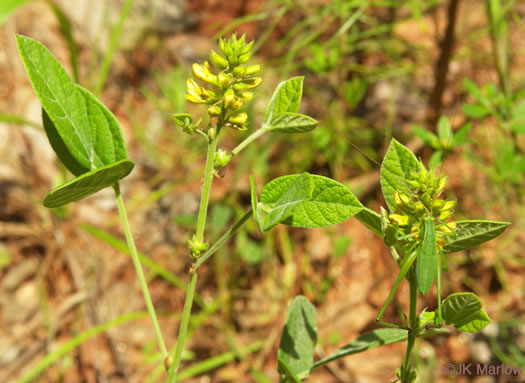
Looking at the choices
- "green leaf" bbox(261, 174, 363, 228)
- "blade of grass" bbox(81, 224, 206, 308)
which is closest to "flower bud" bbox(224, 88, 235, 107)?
"green leaf" bbox(261, 174, 363, 228)

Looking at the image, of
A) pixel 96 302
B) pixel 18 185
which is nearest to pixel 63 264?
pixel 96 302

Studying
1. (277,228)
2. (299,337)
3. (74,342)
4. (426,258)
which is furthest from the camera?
(277,228)

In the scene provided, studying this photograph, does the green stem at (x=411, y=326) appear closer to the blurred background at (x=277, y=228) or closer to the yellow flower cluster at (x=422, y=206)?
the yellow flower cluster at (x=422, y=206)

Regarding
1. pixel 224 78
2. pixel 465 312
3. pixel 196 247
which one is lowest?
pixel 465 312

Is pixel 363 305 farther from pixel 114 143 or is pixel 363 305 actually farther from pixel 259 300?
pixel 114 143

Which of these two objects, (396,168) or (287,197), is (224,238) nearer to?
(287,197)

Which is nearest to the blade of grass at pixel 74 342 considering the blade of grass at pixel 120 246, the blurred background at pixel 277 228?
the blurred background at pixel 277 228

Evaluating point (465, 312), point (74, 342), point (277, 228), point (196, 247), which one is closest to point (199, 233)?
point (196, 247)

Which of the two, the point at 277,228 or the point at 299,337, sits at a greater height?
the point at 299,337

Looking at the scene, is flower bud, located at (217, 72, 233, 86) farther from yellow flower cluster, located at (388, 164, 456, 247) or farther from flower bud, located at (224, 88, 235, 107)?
yellow flower cluster, located at (388, 164, 456, 247)
